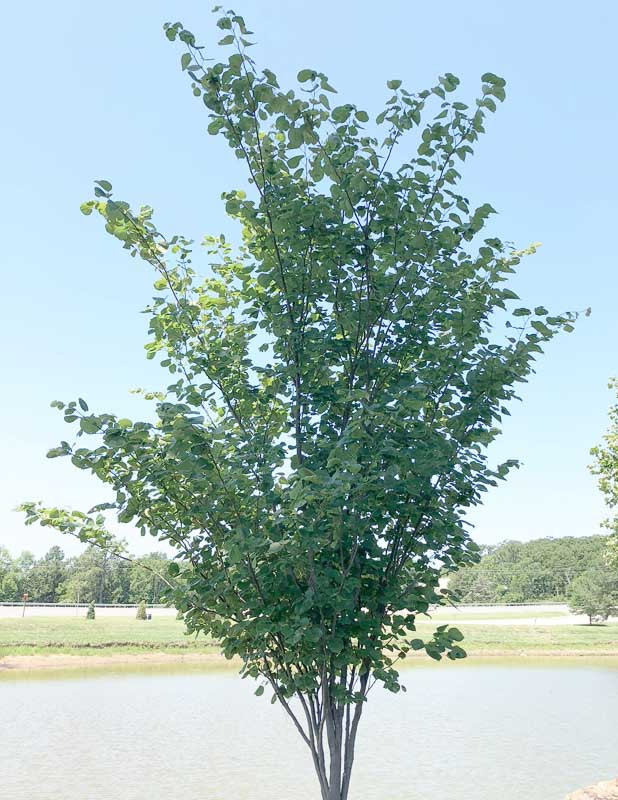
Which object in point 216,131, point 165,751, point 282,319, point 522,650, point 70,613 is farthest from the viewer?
point 70,613

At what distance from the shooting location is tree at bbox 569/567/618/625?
58.2 metres

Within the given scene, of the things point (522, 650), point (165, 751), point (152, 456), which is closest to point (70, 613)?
point (522, 650)

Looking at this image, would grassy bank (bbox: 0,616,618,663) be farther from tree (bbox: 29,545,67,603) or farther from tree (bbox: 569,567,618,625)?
Result: tree (bbox: 29,545,67,603)

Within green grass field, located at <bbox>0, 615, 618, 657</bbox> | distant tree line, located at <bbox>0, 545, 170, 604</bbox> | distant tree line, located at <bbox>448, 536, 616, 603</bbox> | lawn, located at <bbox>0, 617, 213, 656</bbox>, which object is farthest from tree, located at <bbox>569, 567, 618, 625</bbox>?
distant tree line, located at <bbox>0, 545, 170, 604</bbox>

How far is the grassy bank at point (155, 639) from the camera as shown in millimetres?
32438

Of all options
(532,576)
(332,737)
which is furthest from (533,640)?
(532,576)

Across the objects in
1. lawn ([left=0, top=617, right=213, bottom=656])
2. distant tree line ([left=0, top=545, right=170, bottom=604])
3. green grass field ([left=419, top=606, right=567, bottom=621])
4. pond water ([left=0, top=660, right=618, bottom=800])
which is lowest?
green grass field ([left=419, top=606, right=567, bottom=621])

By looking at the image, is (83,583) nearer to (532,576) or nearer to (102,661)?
(102,661)

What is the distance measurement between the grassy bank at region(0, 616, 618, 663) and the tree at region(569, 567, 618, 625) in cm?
843

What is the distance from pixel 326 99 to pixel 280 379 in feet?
5.67

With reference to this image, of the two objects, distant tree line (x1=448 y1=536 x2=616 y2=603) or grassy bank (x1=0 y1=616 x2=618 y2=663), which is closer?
grassy bank (x1=0 y1=616 x2=618 y2=663)

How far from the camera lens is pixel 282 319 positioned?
4.46m

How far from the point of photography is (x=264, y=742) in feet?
58.5

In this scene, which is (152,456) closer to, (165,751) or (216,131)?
(216,131)
